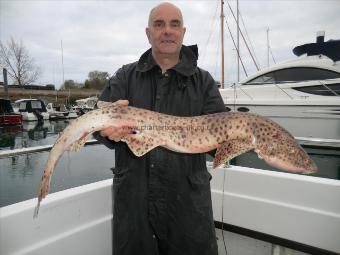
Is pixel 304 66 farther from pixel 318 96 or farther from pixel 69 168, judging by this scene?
pixel 69 168

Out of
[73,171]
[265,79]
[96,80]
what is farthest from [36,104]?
[96,80]

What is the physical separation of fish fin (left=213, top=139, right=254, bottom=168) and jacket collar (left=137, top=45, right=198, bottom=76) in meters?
0.76

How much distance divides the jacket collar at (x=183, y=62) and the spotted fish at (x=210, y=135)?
46 cm

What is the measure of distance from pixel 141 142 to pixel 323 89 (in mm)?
9291

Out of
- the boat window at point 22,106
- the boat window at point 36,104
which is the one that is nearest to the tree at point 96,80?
the boat window at point 36,104

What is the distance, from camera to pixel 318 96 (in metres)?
10.0

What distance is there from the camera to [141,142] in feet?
8.84

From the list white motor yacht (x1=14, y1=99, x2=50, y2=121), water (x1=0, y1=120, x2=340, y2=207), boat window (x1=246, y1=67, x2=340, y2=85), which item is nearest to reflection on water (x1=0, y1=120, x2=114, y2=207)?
water (x1=0, y1=120, x2=340, y2=207)

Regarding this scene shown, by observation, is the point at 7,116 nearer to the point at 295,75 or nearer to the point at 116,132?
the point at 295,75

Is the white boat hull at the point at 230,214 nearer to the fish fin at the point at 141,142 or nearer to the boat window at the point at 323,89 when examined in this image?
the fish fin at the point at 141,142

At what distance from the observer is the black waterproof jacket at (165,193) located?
9.05ft

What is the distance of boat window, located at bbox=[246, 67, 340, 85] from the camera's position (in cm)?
1059

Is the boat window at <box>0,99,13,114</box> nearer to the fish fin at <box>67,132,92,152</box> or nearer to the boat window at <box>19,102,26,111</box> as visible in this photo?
the boat window at <box>19,102,26,111</box>

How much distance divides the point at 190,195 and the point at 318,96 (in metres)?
8.85
